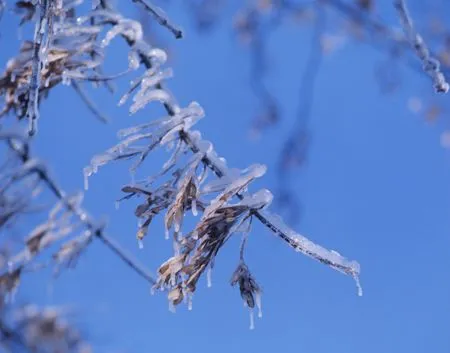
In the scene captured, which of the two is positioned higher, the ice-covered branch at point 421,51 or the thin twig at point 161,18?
the ice-covered branch at point 421,51

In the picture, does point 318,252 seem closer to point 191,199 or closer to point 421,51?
point 191,199

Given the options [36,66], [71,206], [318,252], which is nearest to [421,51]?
[318,252]

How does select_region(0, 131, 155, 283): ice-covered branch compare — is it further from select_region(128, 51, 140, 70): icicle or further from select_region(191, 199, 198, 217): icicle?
select_region(191, 199, 198, 217): icicle

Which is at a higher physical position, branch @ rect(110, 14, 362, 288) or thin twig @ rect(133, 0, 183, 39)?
thin twig @ rect(133, 0, 183, 39)

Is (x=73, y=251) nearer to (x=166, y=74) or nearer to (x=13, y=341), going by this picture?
(x=166, y=74)

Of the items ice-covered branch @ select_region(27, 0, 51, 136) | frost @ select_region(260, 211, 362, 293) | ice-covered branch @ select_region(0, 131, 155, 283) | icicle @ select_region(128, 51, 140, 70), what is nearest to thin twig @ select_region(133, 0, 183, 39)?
icicle @ select_region(128, 51, 140, 70)

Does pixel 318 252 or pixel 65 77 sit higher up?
pixel 65 77

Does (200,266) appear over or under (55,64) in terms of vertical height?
under

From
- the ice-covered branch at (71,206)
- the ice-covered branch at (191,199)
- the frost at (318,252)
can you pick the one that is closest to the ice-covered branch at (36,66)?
the ice-covered branch at (191,199)

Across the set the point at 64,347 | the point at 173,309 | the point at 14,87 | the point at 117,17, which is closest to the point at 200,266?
the point at 173,309

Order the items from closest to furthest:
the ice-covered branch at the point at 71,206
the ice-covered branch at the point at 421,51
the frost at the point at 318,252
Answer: the frost at the point at 318,252 → the ice-covered branch at the point at 421,51 → the ice-covered branch at the point at 71,206

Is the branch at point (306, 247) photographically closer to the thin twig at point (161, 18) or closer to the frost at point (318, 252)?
the frost at point (318, 252)
